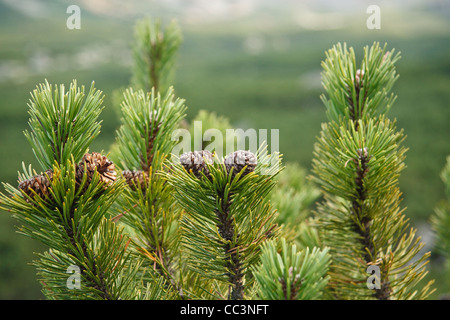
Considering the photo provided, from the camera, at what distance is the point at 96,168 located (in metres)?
0.83

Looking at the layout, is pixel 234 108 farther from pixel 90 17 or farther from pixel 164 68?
pixel 90 17

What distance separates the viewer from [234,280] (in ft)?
3.17

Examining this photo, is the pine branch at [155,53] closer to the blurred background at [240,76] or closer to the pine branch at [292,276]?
the blurred background at [240,76]

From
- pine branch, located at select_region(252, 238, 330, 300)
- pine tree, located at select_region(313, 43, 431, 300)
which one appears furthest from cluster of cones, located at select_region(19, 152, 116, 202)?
pine tree, located at select_region(313, 43, 431, 300)

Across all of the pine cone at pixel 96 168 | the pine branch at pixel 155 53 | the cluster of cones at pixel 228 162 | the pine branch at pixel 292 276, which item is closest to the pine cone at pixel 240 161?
the cluster of cones at pixel 228 162

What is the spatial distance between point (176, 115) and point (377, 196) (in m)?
0.65

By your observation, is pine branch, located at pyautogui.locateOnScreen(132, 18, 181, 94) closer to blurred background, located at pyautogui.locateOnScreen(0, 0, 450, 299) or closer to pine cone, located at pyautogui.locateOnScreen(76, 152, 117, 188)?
blurred background, located at pyautogui.locateOnScreen(0, 0, 450, 299)

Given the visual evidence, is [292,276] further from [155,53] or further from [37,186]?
[155,53]

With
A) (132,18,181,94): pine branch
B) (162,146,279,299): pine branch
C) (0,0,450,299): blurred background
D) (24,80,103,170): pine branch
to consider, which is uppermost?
(0,0,450,299): blurred background

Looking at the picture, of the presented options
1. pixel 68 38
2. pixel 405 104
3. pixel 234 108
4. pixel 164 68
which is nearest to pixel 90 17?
pixel 68 38

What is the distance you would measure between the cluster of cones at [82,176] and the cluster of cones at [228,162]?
0.64ft

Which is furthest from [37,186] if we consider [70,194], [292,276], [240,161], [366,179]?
[366,179]

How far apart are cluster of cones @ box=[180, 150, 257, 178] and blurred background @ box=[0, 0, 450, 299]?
0.39 metres

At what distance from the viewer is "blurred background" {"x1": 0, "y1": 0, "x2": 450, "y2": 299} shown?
12.8 m
